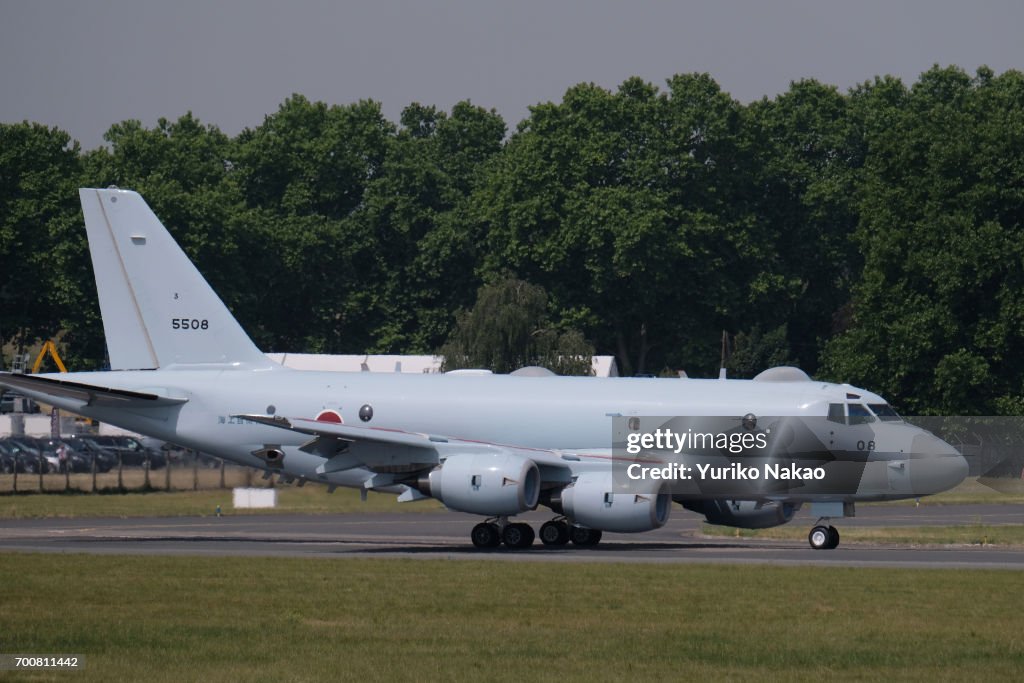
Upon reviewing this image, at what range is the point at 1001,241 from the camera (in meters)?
82.2

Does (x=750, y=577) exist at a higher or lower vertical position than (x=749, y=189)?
lower

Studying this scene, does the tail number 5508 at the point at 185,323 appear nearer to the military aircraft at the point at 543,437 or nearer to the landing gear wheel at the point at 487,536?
the military aircraft at the point at 543,437

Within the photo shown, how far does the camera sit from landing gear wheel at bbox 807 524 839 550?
36.9 m

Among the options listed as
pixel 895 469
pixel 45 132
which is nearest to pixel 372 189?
pixel 45 132

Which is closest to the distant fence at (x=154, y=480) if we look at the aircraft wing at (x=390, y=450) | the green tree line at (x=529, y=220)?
the aircraft wing at (x=390, y=450)

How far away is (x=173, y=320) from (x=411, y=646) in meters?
22.8

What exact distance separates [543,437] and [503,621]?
47.6ft

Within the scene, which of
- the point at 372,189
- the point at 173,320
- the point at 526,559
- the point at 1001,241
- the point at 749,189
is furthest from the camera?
the point at 372,189

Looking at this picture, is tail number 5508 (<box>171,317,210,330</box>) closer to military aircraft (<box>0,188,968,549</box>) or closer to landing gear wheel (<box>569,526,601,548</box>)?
military aircraft (<box>0,188,968,549</box>)

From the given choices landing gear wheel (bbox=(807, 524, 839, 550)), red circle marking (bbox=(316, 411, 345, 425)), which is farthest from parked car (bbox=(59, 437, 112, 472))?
landing gear wheel (bbox=(807, 524, 839, 550))

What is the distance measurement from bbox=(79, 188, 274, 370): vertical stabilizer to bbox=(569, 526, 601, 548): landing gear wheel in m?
9.28

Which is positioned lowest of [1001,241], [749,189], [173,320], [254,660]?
[254,660]

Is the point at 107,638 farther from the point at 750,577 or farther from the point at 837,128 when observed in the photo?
the point at 837,128

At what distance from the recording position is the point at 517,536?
37500 mm
